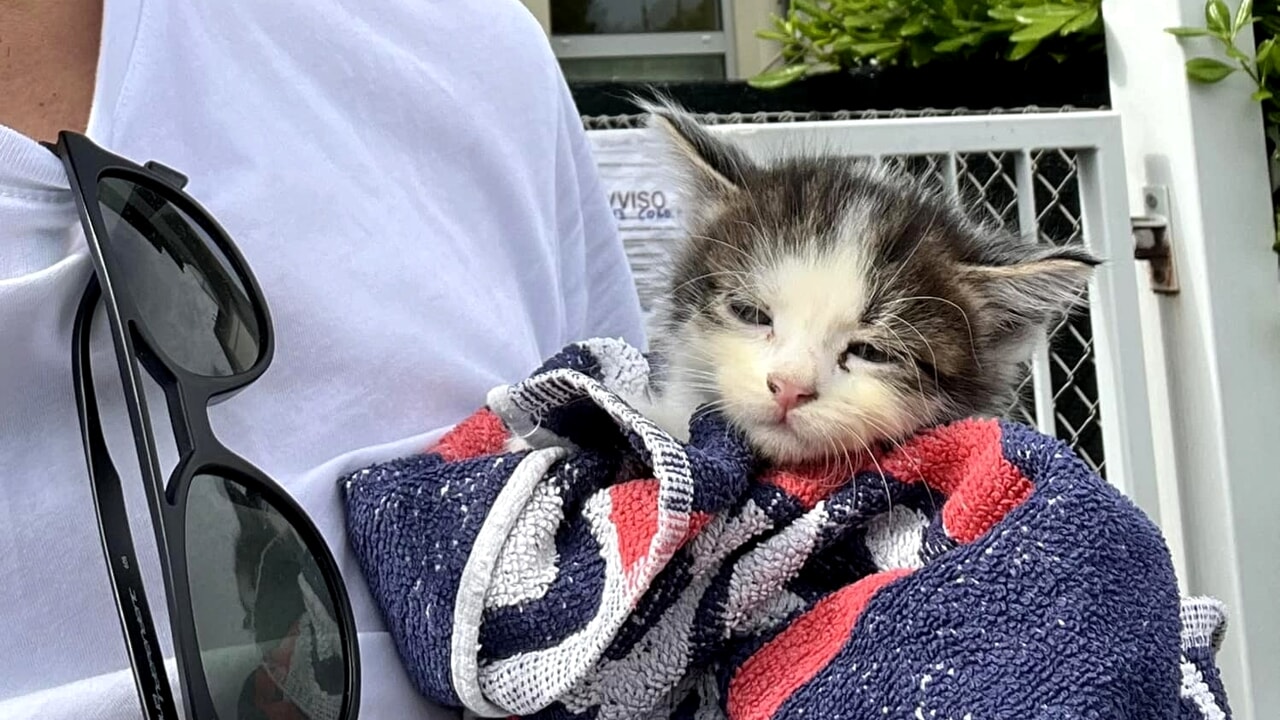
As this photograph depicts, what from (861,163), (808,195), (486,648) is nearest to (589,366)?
(486,648)

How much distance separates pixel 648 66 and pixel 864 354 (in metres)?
2.50

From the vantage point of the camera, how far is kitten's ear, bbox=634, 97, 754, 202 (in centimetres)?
101

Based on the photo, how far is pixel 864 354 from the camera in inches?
33.2

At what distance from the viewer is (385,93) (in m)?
0.81

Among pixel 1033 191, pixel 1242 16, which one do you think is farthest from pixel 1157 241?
pixel 1242 16

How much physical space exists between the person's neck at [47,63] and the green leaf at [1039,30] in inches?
49.7

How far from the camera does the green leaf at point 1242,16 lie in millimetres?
1421

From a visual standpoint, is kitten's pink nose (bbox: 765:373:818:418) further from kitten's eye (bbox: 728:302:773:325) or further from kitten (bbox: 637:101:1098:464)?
kitten's eye (bbox: 728:302:773:325)

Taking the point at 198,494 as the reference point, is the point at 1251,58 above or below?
above

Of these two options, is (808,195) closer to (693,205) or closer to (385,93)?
(693,205)

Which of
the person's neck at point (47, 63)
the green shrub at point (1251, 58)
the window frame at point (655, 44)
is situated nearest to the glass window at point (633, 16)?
the window frame at point (655, 44)

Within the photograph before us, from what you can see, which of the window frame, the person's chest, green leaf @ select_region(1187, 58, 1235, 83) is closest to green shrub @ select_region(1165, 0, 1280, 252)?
green leaf @ select_region(1187, 58, 1235, 83)

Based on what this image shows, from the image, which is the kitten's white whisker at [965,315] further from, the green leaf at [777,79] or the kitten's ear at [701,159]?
the green leaf at [777,79]

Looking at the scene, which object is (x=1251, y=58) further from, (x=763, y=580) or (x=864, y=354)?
(x=763, y=580)
